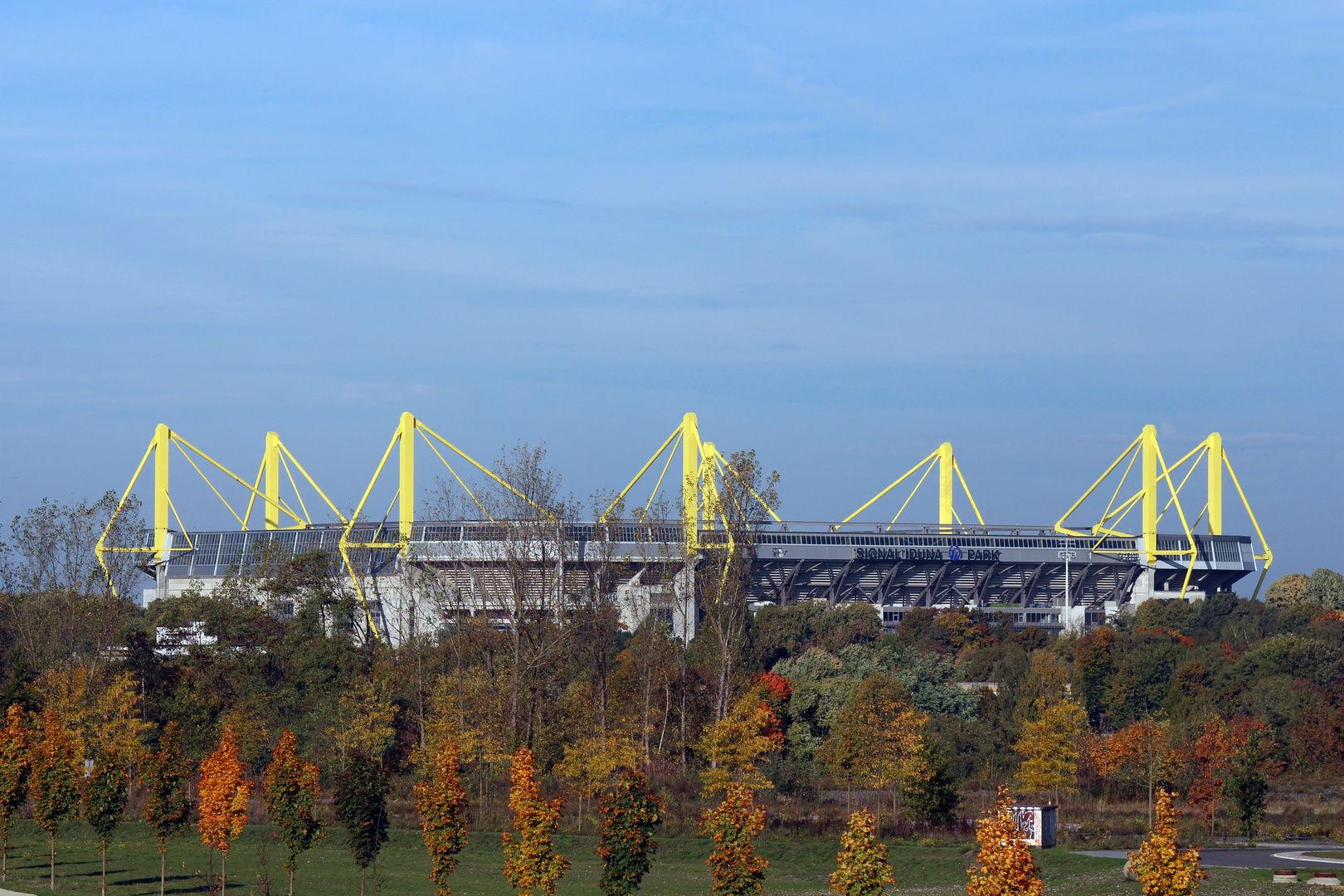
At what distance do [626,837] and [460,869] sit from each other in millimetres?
11850

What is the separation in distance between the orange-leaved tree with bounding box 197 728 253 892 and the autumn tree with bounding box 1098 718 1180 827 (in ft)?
94.0

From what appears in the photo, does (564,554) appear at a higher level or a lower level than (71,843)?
higher

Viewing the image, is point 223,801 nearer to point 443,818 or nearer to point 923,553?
point 443,818

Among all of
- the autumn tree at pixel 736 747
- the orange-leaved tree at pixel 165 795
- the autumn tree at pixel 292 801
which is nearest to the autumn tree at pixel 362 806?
the autumn tree at pixel 292 801

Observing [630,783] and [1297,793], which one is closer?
[630,783]

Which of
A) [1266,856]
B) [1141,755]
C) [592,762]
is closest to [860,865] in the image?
[1266,856]

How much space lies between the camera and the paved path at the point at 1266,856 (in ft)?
101

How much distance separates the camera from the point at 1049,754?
44.8m

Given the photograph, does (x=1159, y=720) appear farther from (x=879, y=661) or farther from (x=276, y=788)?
(x=276, y=788)

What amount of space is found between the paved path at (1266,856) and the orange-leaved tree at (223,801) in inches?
772

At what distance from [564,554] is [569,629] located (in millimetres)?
5216

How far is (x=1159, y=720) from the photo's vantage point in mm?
61906

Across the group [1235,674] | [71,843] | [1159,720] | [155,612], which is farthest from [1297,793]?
[155,612]

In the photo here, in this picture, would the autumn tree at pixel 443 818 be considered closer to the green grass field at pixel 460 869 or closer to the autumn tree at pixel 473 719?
the green grass field at pixel 460 869
